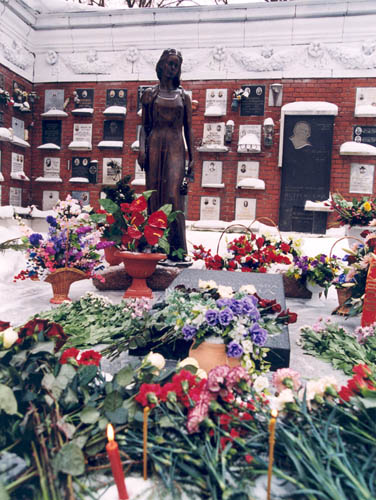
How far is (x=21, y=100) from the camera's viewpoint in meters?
8.10

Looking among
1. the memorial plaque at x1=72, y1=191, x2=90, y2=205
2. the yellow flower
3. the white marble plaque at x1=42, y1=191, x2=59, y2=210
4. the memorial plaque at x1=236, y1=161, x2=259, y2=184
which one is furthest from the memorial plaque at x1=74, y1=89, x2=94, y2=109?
the yellow flower

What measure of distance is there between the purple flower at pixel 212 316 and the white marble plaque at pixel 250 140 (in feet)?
20.2

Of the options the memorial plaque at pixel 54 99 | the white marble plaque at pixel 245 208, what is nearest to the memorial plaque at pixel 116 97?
the memorial plaque at pixel 54 99

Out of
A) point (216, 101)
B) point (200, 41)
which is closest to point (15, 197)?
point (216, 101)

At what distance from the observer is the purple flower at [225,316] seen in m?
1.66

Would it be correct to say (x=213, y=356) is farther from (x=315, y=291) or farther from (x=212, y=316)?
(x=315, y=291)

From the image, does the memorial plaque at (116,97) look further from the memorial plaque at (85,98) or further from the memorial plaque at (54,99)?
the memorial plaque at (54,99)

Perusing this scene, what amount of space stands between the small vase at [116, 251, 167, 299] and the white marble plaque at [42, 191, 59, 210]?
213 inches

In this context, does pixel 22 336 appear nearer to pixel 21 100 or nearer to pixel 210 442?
pixel 210 442

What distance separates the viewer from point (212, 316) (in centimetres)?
168

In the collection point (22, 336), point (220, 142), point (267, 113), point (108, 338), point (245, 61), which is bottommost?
point (108, 338)

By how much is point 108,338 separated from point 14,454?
121cm

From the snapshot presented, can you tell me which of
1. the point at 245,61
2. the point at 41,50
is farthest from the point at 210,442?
the point at 41,50

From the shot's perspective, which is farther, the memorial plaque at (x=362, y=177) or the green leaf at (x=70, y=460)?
the memorial plaque at (x=362, y=177)
